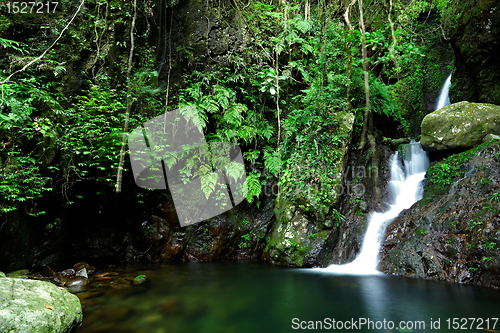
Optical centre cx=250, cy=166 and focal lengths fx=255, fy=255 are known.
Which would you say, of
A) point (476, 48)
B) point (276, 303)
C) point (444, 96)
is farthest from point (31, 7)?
point (444, 96)

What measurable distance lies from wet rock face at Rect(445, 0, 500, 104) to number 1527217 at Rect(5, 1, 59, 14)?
37.8 ft

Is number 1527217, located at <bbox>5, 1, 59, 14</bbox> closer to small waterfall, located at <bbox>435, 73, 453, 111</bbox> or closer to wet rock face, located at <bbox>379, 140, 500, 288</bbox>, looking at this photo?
wet rock face, located at <bbox>379, 140, 500, 288</bbox>

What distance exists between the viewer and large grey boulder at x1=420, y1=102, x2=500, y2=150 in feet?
21.4

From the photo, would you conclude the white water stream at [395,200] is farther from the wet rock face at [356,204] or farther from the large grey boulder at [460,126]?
the large grey boulder at [460,126]

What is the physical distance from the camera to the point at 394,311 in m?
3.47

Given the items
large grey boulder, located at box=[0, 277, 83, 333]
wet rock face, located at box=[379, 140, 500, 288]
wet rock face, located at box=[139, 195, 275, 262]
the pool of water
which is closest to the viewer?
large grey boulder, located at box=[0, 277, 83, 333]

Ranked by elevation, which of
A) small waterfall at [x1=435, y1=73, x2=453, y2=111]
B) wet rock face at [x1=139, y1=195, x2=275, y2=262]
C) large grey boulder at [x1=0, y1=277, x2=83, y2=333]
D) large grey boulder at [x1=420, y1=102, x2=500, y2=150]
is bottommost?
wet rock face at [x1=139, y1=195, x2=275, y2=262]

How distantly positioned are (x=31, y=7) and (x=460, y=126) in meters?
10.6

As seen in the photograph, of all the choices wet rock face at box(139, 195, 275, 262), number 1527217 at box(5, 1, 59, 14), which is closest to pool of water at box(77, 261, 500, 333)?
wet rock face at box(139, 195, 275, 262)

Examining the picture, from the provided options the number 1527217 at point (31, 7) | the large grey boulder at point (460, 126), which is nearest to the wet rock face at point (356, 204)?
the large grey boulder at point (460, 126)

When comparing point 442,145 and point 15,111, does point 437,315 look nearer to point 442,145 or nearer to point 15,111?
point 442,145

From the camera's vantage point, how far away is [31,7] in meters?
5.46

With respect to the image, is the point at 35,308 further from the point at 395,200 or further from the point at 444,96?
the point at 444,96

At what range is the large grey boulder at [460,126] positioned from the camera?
6.53 meters
